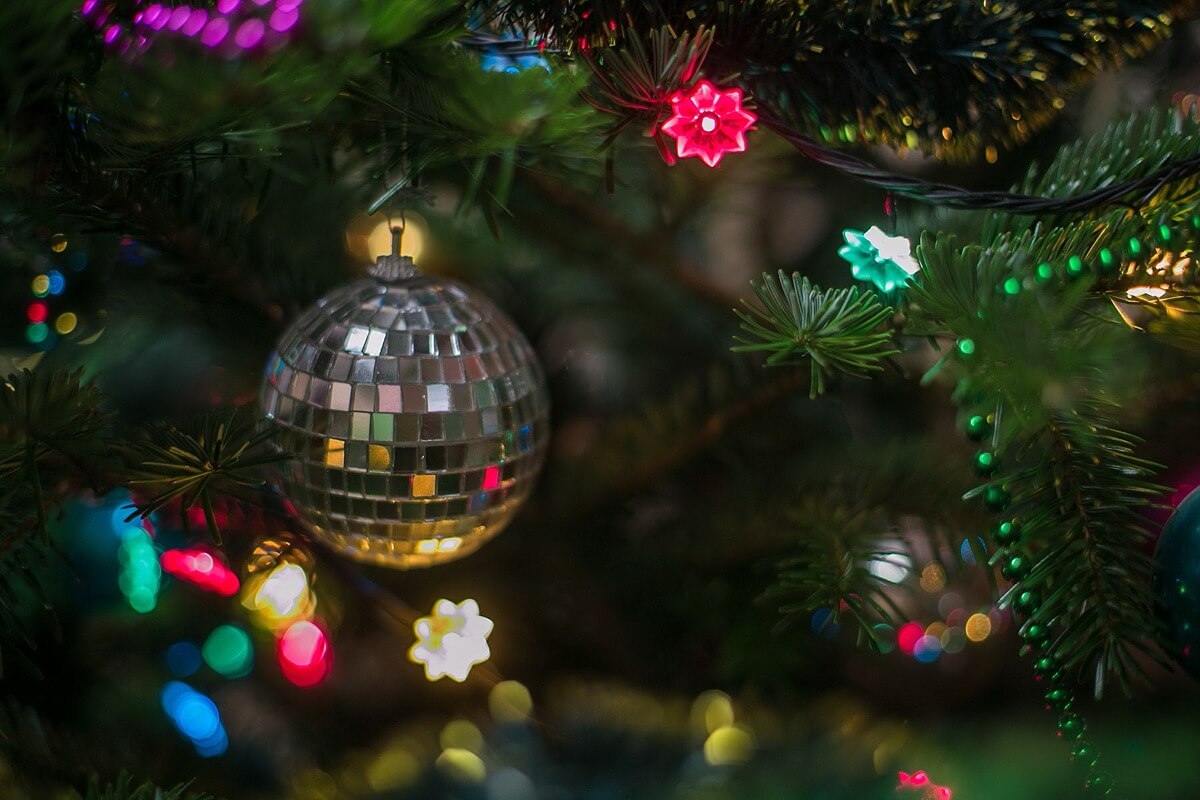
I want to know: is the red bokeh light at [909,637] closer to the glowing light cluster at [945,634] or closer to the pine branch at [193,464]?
the glowing light cluster at [945,634]

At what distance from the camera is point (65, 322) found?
28.5 inches

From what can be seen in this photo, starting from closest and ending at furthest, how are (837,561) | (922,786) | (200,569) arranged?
(837,561)
(922,786)
(200,569)

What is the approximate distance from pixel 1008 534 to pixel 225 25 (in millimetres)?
359

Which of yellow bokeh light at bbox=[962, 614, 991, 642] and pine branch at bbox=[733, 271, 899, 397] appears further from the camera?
yellow bokeh light at bbox=[962, 614, 991, 642]

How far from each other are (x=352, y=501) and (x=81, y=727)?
42 cm

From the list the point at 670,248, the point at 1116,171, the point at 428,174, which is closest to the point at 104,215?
the point at 428,174

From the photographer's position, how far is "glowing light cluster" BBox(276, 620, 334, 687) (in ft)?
2.72

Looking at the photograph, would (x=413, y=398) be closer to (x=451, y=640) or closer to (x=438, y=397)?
(x=438, y=397)

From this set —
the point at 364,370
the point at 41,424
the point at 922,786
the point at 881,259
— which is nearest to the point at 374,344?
the point at 364,370

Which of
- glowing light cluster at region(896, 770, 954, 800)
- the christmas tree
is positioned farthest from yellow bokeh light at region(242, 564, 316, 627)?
glowing light cluster at region(896, 770, 954, 800)

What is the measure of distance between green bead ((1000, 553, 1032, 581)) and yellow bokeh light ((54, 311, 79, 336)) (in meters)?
0.68

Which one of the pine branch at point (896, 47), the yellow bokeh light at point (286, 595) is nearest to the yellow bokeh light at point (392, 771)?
the yellow bokeh light at point (286, 595)

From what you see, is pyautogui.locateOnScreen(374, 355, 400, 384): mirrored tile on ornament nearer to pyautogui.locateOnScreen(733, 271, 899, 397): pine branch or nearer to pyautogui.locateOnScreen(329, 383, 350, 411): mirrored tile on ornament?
pyautogui.locateOnScreen(329, 383, 350, 411): mirrored tile on ornament

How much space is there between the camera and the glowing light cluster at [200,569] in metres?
0.78
